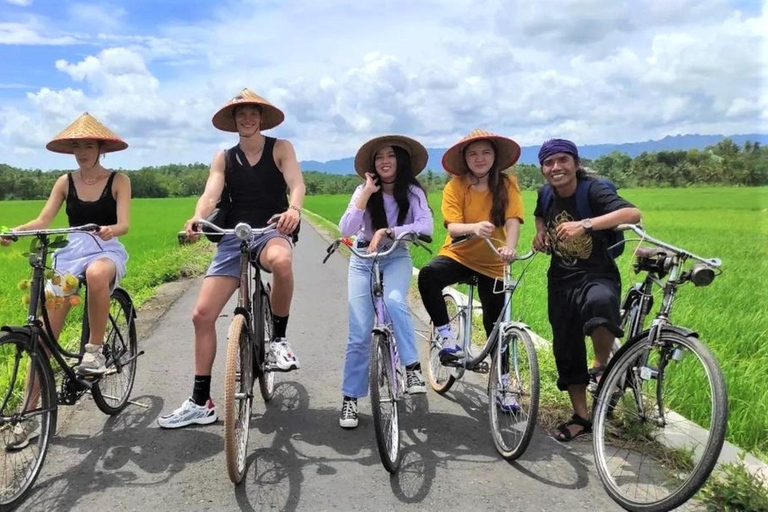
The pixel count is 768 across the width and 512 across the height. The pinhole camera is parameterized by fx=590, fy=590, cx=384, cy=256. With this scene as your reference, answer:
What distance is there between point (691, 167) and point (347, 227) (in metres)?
60.2

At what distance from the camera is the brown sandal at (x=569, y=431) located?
3.77 m

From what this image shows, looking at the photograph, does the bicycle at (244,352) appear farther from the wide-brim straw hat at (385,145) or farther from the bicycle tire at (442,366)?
the bicycle tire at (442,366)

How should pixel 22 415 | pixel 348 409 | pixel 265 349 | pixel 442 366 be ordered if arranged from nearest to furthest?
pixel 22 415 → pixel 348 409 → pixel 265 349 → pixel 442 366

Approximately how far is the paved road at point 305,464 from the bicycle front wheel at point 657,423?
0.19 metres

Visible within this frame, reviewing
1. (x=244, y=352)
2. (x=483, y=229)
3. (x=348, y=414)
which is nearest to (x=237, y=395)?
(x=244, y=352)

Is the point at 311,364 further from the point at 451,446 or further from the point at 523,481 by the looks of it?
the point at 523,481

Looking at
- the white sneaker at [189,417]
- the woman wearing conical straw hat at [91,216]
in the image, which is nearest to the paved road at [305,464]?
the white sneaker at [189,417]

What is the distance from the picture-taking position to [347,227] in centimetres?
394

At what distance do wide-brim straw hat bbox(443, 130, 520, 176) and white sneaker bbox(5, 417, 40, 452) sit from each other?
3080 millimetres

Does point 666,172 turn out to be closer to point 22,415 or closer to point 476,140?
point 476,140

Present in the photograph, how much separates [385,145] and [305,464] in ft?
6.94

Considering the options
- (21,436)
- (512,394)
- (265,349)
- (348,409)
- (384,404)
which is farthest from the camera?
(265,349)

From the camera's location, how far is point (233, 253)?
3.91 metres

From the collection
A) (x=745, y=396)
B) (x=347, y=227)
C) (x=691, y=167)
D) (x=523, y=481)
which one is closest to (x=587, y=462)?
(x=523, y=481)
